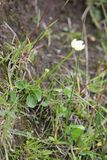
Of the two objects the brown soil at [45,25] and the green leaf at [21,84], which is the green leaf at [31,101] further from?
the brown soil at [45,25]

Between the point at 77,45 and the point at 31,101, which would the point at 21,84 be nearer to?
the point at 31,101

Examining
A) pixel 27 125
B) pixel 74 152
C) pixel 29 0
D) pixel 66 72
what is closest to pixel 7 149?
pixel 27 125

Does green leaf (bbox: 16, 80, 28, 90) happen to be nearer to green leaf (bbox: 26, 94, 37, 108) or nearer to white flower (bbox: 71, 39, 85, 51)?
green leaf (bbox: 26, 94, 37, 108)

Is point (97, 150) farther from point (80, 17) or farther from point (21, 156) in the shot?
point (80, 17)

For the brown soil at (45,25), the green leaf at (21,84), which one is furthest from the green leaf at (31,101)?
the brown soil at (45,25)

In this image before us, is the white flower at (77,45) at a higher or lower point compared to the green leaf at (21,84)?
higher

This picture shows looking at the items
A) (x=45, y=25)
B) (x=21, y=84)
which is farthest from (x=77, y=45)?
(x=45, y=25)

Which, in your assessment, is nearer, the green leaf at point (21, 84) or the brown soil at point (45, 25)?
the green leaf at point (21, 84)
